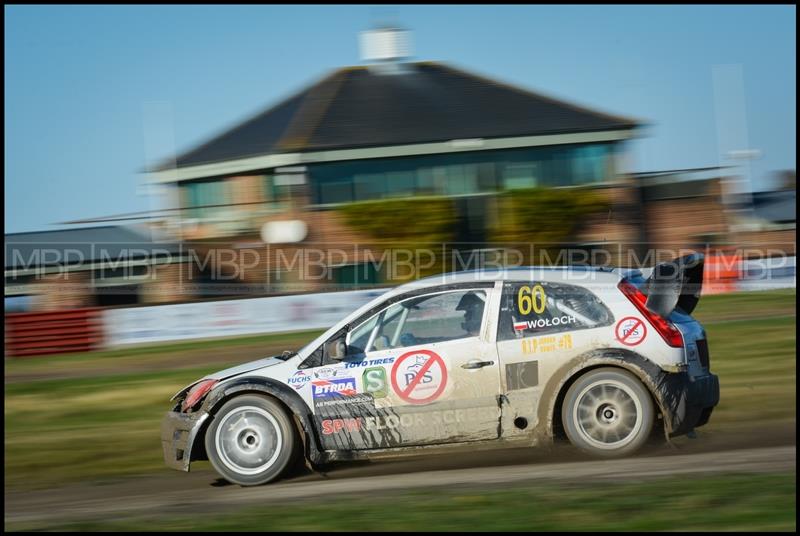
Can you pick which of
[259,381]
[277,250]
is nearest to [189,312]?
[277,250]

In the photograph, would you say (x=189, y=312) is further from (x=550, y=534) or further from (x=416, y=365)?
(x=550, y=534)

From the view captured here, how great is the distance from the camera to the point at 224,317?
1997 cm

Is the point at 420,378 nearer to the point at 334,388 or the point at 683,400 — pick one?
the point at 334,388

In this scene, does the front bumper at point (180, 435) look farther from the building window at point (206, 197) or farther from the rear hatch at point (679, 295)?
the building window at point (206, 197)

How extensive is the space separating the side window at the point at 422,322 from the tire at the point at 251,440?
790mm

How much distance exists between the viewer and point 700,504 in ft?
17.3

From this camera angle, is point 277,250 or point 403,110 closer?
point 277,250

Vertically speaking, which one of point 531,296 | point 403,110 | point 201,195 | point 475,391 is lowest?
point 475,391

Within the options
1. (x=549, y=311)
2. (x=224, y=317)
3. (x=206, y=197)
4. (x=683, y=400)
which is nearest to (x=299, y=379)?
(x=549, y=311)

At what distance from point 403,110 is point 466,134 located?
8.82 ft

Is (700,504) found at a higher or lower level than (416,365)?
lower

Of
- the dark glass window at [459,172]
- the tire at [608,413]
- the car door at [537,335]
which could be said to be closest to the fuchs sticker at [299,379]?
the car door at [537,335]

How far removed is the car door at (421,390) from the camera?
7047mm

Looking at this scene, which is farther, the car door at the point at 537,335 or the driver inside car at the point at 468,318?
the driver inside car at the point at 468,318
